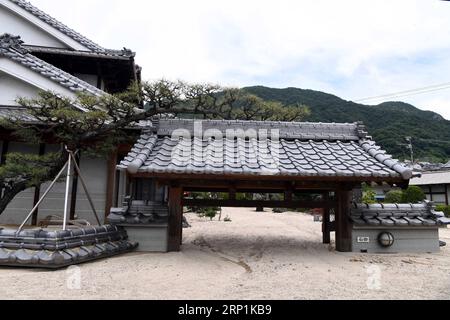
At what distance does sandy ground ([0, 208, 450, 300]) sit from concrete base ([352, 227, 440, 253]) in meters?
0.30

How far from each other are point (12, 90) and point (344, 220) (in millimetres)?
9741

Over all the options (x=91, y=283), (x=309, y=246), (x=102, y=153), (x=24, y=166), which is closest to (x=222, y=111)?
(x=102, y=153)

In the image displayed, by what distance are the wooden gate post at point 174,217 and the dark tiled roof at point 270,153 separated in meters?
0.87

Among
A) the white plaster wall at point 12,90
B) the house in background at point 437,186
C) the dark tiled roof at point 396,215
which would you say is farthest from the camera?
the house in background at point 437,186

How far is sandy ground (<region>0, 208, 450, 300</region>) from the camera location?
4.18 m

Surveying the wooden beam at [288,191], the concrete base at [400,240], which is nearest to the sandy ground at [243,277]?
the concrete base at [400,240]

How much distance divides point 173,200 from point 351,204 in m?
3.77

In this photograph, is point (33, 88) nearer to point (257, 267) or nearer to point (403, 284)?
point (257, 267)

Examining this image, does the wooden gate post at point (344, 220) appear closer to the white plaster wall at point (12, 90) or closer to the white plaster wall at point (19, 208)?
the white plaster wall at point (19, 208)

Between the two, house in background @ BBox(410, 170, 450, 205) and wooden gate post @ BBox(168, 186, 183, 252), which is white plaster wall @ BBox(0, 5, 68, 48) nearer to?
wooden gate post @ BBox(168, 186, 183, 252)

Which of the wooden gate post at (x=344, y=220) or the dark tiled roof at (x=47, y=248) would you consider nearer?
the dark tiled roof at (x=47, y=248)

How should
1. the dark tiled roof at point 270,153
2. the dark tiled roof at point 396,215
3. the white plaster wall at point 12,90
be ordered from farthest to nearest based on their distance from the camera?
1. the white plaster wall at point 12,90
2. the dark tiled roof at point 396,215
3. the dark tiled roof at point 270,153

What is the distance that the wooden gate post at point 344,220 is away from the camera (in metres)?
7.20

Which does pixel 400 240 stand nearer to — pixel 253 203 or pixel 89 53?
pixel 253 203
